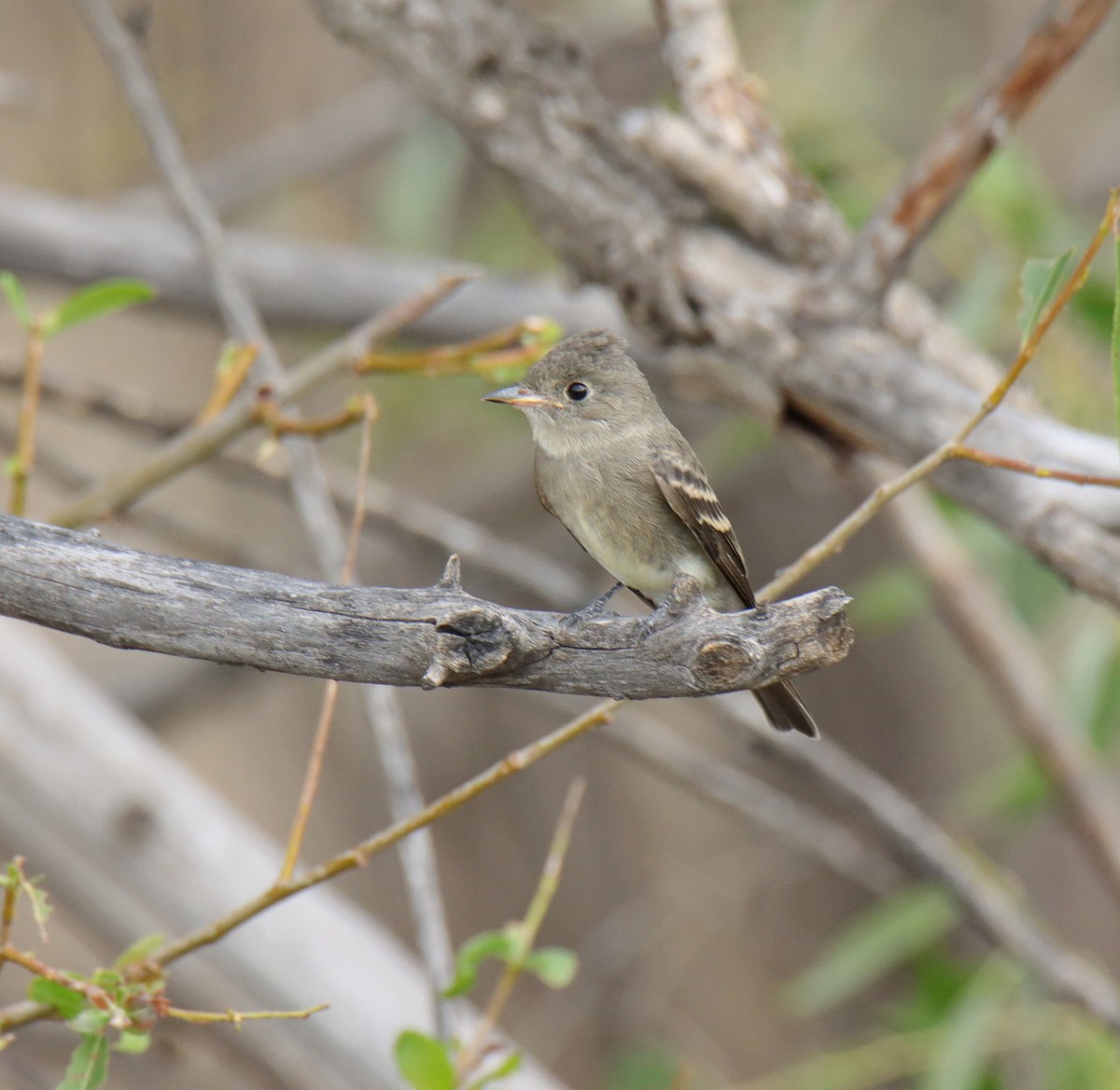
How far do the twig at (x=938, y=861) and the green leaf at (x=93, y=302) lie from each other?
166cm

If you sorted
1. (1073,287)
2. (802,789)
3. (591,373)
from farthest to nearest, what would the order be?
(802,789) < (591,373) < (1073,287)

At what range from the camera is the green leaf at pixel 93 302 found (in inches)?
85.2

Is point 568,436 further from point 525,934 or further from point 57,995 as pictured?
point 57,995

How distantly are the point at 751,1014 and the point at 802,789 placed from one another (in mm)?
1016

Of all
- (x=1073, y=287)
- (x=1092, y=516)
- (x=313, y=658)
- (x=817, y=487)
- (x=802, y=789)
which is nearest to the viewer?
(x=313, y=658)

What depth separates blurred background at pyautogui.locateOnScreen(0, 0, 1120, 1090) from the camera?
17.0 ft

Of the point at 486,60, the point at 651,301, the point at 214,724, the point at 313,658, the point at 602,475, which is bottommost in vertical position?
the point at 313,658

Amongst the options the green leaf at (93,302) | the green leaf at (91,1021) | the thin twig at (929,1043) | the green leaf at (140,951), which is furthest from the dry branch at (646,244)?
the thin twig at (929,1043)

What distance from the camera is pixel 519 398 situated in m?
2.82

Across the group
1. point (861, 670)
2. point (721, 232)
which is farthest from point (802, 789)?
point (721, 232)

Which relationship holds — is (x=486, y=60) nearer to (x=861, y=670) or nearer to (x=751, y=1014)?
(x=861, y=670)

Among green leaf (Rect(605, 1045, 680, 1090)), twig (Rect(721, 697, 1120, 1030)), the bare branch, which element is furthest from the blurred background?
twig (Rect(721, 697, 1120, 1030))

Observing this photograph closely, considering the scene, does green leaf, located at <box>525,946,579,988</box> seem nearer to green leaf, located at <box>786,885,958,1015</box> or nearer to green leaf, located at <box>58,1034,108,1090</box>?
green leaf, located at <box>58,1034,108,1090</box>

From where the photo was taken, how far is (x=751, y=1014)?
5.89 meters
